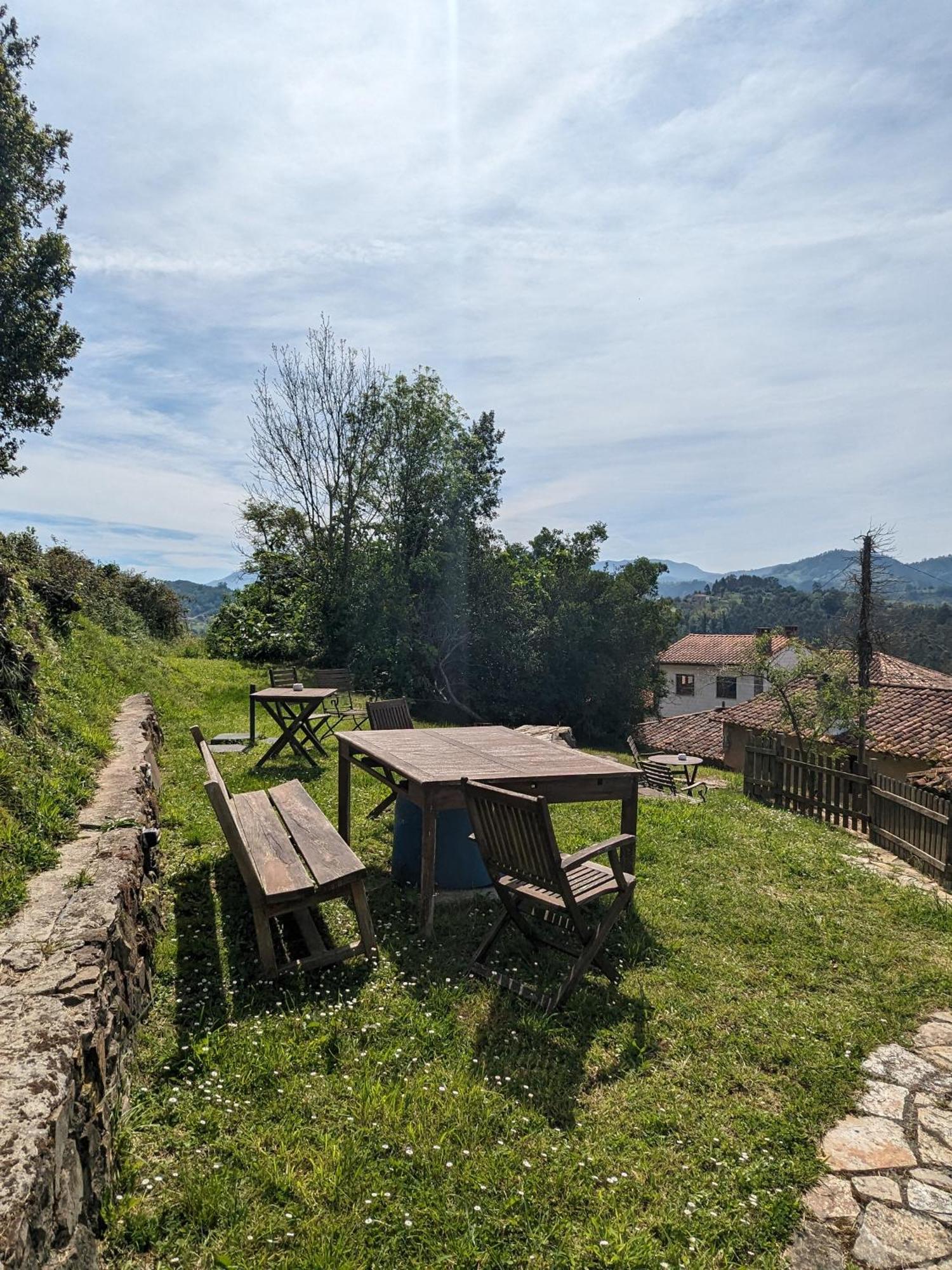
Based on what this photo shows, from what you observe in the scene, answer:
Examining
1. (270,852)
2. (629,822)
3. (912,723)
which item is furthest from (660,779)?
(912,723)

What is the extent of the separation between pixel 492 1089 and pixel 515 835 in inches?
42.4

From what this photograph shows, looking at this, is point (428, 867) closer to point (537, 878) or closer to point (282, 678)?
point (537, 878)

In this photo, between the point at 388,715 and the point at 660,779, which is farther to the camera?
the point at 660,779

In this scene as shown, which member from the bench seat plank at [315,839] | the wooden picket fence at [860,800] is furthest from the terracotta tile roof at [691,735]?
the bench seat plank at [315,839]

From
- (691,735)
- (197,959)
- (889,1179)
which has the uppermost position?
(197,959)

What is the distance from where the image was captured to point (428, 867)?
401 cm

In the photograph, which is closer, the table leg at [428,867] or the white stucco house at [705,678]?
the table leg at [428,867]

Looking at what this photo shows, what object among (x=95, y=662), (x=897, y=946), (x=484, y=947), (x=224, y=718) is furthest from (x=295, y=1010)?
(x=224, y=718)

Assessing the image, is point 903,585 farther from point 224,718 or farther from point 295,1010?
point 295,1010

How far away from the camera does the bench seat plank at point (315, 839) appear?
338cm

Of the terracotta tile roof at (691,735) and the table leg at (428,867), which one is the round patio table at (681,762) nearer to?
the table leg at (428,867)

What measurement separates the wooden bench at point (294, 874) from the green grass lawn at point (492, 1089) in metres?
0.16

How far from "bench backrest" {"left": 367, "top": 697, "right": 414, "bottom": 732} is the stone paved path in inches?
192

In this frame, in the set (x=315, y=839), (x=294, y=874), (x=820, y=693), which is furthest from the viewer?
(x=820, y=693)
